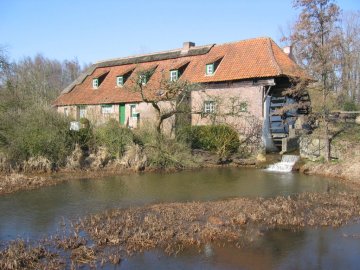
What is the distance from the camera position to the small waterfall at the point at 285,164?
70.0 ft

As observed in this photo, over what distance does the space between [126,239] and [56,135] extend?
12.3 m

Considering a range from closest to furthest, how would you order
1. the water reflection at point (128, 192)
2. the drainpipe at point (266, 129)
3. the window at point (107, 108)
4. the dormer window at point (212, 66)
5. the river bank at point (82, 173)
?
the water reflection at point (128, 192) → the river bank at point (82, 173) → the drainpipe at point (266, 129) → the dormer window at point (212, 66) → the window at point (107, 108)

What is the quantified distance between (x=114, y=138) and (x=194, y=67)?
34.0 ft

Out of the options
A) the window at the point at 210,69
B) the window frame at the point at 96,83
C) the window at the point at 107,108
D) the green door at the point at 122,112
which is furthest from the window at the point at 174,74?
the window frame at the point at 96,83

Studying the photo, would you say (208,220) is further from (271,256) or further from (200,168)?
(200,168)

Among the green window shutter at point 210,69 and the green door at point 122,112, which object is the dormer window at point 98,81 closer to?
the green door at point 122,112

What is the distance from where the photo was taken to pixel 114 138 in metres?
21.3

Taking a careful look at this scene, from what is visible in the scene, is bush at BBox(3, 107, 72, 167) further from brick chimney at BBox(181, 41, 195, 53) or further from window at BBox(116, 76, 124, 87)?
brick chimney at BBox(181, 41, 195, 53)

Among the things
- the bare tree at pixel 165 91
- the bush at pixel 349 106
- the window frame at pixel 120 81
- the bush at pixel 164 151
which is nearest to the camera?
the bush at pixel 164 151

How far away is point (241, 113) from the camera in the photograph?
25172 millimetres

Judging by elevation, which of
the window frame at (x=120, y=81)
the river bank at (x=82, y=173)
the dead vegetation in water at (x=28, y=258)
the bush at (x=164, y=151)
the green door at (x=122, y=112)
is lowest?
the dead vegetation in water at (x=28, y=258)

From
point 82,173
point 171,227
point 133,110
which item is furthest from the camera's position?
point 133,110

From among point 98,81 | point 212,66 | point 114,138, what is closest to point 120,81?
point 98,81

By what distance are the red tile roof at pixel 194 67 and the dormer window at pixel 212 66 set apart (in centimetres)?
26
